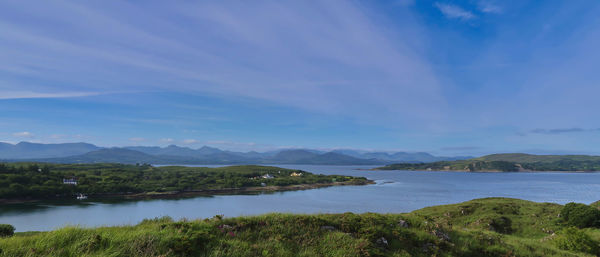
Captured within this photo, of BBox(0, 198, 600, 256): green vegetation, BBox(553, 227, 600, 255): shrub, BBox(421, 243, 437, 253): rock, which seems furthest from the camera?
BBox(553, 227, 600, 255): shrub

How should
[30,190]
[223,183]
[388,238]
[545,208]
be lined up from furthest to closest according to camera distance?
[223,183] → [30,190] → [545,208] → [388,238]

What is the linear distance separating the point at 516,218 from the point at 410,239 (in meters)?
30.1

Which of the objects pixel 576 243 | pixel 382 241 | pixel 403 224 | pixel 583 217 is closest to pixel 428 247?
pixel 403 224

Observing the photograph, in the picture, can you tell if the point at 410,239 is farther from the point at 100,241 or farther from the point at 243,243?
the point at 100,241

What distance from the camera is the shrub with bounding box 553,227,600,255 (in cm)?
1417

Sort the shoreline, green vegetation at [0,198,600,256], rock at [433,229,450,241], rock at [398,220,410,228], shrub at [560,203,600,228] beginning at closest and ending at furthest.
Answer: green vegetation at [0,198,600,256], rock at [433,229,450,241], rock at [398,220,410,228], shrub at [560,203,600,228], the shoreline

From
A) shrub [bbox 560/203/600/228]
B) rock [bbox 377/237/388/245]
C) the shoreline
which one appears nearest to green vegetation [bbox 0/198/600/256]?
rock [bbox 377/237/388/245]

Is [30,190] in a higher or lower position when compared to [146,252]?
lower

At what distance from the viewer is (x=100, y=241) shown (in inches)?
269

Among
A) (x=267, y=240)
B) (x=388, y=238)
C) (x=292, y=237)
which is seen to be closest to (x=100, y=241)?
(x=267, y=240)

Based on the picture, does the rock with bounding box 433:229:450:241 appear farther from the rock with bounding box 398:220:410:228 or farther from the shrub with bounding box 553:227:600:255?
the shrub with bounding box 553:227:600:255

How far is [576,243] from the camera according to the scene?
14.3 m

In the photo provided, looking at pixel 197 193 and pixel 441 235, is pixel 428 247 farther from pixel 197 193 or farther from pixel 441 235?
pixel 197 193

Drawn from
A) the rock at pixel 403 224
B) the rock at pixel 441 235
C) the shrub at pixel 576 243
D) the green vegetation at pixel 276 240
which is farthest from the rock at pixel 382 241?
the shrub at pixel 576 243
